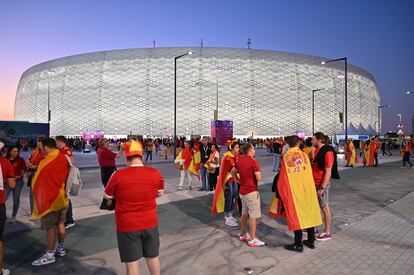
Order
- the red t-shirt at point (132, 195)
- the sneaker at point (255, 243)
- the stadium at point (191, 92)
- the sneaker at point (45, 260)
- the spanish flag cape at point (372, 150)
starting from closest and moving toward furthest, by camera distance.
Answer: the red t-shirt at point (132, 195) < the sneaker at point (45, 260) < the sneaker at point (255, 243) < the spanish flag cape at point (372, 150) < the stadium at point (191, 92)

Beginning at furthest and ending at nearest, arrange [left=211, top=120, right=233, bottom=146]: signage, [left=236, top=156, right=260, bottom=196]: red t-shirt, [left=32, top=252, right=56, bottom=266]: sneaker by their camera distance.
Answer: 1. [left=211, top=120, right=233, bottom=146]: signage
2. [left=236, top=156, right=260, bottom=196]: red t-shirt
3. [left=32, top=252, right=56, bottom=266]: sneaker

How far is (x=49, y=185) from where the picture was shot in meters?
4.39

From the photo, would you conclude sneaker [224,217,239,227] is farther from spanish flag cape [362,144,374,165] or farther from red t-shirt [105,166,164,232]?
spanish flag cape [362,144,374,165]

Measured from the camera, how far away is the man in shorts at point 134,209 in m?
2.95

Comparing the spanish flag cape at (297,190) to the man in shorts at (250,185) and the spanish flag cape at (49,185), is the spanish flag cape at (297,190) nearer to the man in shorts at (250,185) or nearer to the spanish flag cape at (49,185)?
the man in shorts at (250,185)

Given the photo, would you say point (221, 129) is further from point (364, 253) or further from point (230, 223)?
point (364, 253)

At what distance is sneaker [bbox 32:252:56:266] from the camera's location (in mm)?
4309

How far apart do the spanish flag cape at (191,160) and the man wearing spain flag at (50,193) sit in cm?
609

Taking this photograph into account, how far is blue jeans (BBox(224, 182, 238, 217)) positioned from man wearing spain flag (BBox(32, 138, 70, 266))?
2969mm

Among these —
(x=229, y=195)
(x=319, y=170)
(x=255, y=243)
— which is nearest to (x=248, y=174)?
(x=255, y=243)

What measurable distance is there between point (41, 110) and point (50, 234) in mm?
88037

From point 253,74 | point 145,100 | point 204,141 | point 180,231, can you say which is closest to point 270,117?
point 253,74

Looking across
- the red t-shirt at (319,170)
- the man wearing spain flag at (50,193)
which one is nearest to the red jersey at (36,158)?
the man wearing spain flag at (50,193)

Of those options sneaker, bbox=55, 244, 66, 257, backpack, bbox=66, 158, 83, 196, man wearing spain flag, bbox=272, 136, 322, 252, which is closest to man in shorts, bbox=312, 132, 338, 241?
man wearing spain flag, bbox=272, 136, 322, 252
